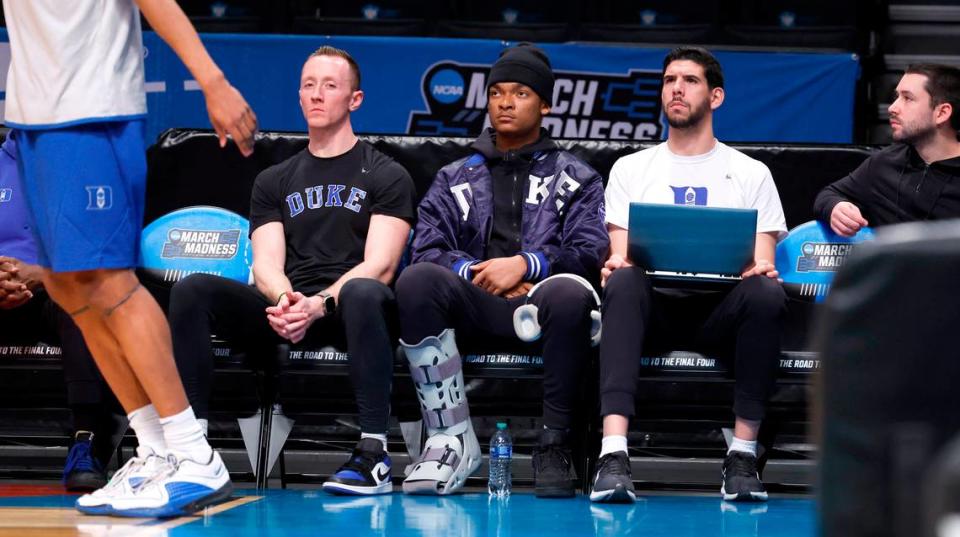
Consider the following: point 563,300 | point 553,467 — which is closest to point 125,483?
point 553,467

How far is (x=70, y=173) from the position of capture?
2.85 metres

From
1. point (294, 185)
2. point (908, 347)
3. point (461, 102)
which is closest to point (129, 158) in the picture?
point (294, 185)

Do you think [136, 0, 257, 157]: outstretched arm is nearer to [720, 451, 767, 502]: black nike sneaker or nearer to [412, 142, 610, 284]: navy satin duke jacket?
[412, 142, 610, 284]: navy satin duke jacket

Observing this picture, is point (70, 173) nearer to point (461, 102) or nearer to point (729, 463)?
point (729, 463)

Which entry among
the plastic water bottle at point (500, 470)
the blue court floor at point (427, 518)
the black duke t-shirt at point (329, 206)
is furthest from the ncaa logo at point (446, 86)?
the blue court floor at point (427, 518)

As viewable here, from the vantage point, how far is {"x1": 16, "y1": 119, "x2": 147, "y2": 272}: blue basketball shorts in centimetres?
283

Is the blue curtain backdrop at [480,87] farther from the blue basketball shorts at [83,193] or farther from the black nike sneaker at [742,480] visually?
the blue basketball shorts at [83,193]

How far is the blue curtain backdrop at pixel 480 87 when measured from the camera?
698 cm

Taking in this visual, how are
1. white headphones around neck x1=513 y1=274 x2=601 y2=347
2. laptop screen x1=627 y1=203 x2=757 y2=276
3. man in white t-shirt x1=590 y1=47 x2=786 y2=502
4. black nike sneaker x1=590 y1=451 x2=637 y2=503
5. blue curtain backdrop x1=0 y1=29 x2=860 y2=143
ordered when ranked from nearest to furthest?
black nike sneaker x1=590 y1=451 x2=637 y2=503 → man in white t-shirt x1=590 y1=47 x2=786 y2=502 → laptop screen x1=627 y1=203 x2=757 y2=276 → white headphones around neck x1=513 y1=274 x2=601 y2=347 → blue curtain backdrop x1=0 y1=29 x2=860 y2=143

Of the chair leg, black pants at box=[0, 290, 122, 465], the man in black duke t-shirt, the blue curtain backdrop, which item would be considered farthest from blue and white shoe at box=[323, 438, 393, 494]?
the blue curtain backdrop

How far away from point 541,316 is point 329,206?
933 millimetres

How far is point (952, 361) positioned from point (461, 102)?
632cm

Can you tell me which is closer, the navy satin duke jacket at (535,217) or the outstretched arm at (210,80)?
the outstretched arm at (210,80)

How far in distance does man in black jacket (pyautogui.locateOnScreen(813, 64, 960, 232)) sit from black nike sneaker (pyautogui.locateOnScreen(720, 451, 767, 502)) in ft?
3.20
